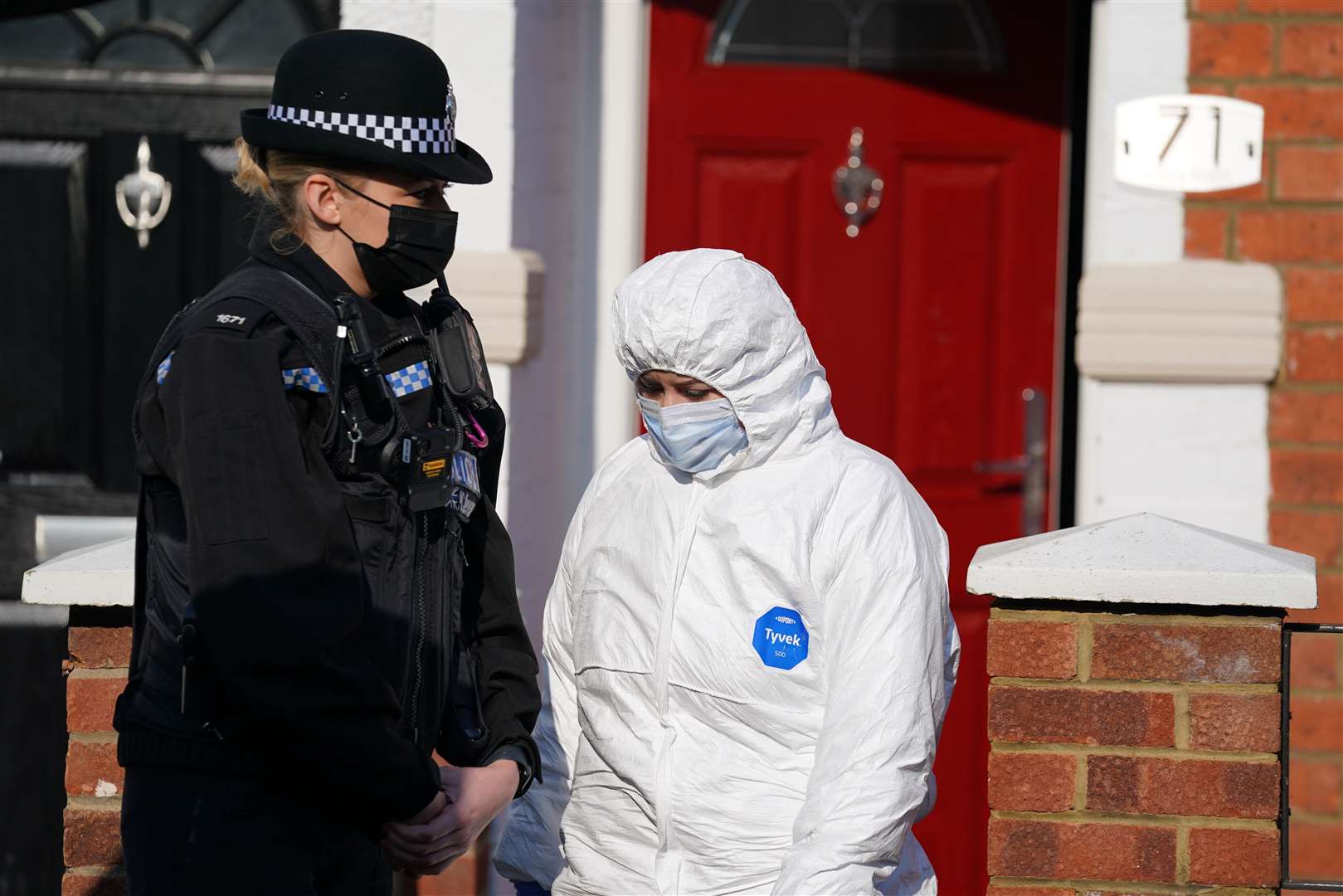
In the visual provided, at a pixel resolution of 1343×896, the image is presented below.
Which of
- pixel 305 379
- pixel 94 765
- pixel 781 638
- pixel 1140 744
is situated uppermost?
pixel 305 379

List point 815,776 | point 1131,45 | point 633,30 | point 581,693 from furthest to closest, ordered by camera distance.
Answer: point 633,30 < point 1131,45 < point 581,693 < point 815,776

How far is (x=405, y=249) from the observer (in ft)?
7.13

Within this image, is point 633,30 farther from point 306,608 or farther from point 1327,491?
point 306,608

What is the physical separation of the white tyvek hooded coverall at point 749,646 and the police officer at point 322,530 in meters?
0.18

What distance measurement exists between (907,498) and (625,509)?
427 millimetres

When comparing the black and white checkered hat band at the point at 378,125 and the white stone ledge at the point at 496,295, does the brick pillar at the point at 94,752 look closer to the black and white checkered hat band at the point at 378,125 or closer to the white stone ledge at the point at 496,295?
the black and white checkered hat band at the point at 378,125

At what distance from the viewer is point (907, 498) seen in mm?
2305

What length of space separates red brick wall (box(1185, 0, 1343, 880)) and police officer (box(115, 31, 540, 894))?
2353 mm

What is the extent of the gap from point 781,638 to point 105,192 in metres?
3.05

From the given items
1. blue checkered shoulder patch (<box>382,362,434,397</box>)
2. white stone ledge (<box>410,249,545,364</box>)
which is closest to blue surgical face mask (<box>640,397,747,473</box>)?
blue checkered shoulder patch (<box>382,362,434,397</box>)

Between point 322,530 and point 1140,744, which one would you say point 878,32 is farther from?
point 322,530

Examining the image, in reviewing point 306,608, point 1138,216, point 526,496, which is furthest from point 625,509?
point 1138,216

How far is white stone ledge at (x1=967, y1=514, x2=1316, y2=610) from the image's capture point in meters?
2.66

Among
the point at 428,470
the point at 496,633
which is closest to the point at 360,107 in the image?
the point at 428,470
